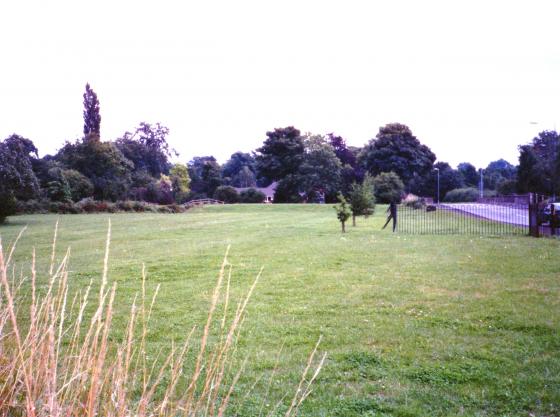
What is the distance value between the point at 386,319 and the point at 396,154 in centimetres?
6340

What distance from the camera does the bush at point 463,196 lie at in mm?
57794

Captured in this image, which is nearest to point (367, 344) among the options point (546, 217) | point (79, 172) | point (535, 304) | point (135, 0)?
point (535, 304)

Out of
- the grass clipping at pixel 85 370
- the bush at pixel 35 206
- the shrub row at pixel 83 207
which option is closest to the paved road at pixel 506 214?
the grass clipping at pixel 85 370

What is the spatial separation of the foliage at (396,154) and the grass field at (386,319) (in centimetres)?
5436

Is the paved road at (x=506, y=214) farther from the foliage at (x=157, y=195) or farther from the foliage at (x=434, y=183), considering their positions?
the foliage at (x=157, y=195)

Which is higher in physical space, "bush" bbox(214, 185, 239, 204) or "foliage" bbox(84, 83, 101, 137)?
"foliage" bbox(84, 83, 101, 137)

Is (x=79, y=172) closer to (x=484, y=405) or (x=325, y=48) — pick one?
(x=325, y=48)

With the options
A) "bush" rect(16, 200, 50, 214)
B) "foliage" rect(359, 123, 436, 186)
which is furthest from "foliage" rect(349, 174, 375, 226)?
"foliage" rect(359, 123, 436, 186)

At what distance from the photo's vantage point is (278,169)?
64.6 meters

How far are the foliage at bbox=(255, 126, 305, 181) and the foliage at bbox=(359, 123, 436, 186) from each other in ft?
38.2

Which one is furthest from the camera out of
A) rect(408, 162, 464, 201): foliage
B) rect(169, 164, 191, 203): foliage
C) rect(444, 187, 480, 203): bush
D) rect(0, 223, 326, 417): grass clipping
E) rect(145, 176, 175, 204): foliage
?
rect(408, 162, 464, 201): foliage

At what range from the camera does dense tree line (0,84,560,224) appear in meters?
43.9

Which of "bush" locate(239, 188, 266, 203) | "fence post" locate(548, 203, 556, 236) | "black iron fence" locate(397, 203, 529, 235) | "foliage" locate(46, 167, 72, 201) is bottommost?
"black iron fence" locate(397, 203, 529, 235)

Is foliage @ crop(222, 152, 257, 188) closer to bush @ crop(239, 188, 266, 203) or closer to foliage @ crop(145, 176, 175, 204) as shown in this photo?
bush @ crop(239, 188, 266, 203)
